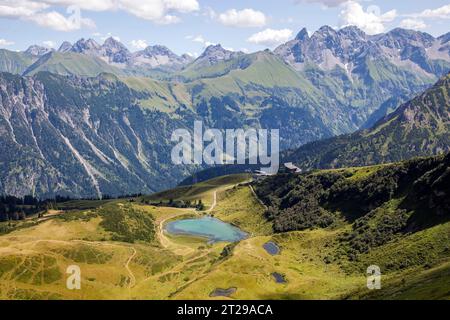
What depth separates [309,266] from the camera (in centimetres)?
19062

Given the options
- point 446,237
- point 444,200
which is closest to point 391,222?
point 444,200
